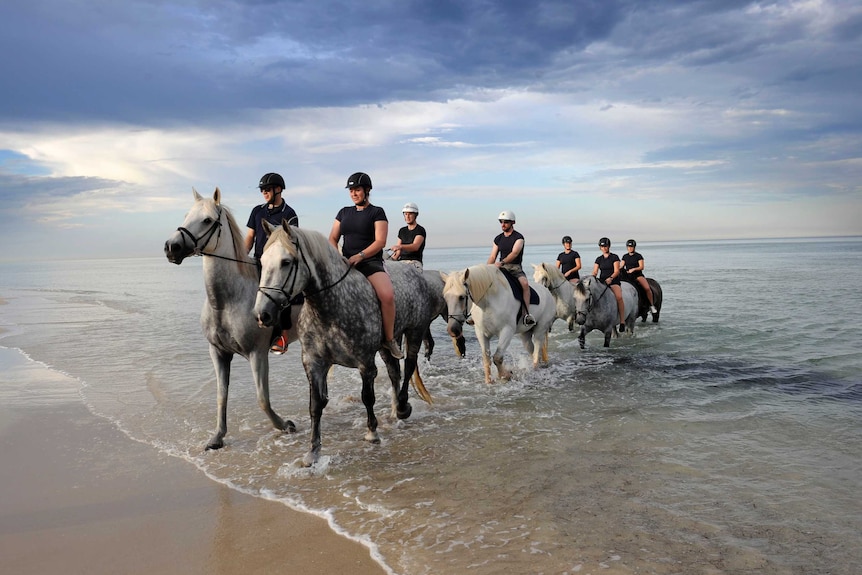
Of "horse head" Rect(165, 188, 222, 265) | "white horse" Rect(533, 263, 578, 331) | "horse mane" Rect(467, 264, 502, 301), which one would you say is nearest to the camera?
"horse head" Rect(165, 188, 222, 265)

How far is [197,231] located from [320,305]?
1410mm

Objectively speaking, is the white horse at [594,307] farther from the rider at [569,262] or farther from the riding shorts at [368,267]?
the riding shorts at [368,267]

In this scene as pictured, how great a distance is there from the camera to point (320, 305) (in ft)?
17.4

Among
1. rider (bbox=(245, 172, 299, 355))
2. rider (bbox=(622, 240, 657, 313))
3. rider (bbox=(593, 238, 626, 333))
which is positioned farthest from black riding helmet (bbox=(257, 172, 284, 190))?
rider (bbox=(622, 240, 657, 313))

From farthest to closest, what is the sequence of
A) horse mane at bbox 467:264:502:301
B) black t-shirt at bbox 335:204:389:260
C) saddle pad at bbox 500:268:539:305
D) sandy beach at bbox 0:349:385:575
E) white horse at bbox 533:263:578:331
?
white horse at bbox 533:263:578:331 → saddle pad at bbox 500:268:539:305 → horse mane at bbox 467:264:502:301 → black t-shirt at bbox 335:204:389:260 → sandy beach at bbox 0:349:385:575

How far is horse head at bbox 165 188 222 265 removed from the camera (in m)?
5.12

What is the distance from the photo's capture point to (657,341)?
46.6 feet

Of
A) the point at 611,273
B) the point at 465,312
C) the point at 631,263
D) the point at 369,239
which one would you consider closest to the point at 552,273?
the point at 611,273

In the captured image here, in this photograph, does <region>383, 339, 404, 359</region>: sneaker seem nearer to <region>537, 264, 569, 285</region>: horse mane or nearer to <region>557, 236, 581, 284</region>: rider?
<region>537, 264, 569, 285</region>: horse mane

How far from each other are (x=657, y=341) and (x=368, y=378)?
10.6 metres

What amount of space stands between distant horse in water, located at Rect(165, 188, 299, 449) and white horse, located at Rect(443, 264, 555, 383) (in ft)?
10.2

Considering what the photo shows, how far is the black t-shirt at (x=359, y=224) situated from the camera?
19.5 ft

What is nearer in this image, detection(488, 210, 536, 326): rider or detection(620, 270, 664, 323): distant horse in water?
detection(488, 210, 536, 326): rider

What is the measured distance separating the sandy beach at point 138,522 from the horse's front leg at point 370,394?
1552 mm
